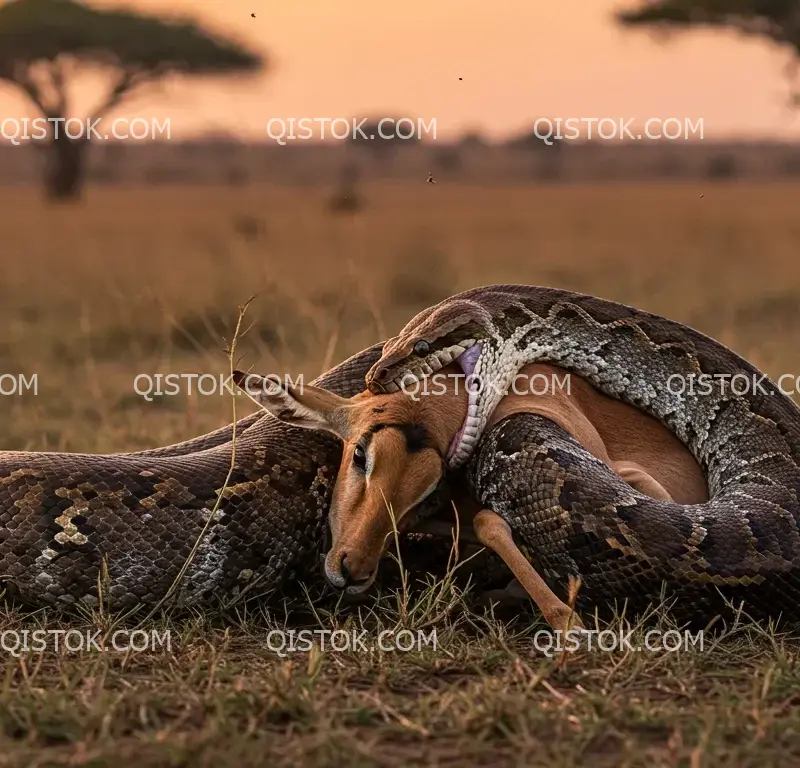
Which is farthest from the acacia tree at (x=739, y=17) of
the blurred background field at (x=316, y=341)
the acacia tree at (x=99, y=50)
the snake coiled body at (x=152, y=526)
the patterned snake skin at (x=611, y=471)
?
the snake coiled body at (x=152, y=526)

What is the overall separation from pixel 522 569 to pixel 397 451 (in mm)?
770

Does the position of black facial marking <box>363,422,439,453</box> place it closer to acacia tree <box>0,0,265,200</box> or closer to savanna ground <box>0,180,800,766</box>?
savanna ground <box>0,180,800,766</box>

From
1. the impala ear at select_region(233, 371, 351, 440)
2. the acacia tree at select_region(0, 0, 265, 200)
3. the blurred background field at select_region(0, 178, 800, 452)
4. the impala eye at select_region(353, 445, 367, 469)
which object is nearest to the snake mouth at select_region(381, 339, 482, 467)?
the impala ear at select_region(233, 371, 351, 440)

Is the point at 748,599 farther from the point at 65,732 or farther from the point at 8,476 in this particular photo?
the point at 8,476

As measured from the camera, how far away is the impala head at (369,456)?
18.6 feet

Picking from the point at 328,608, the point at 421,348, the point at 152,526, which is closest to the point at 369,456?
the point at 421,348

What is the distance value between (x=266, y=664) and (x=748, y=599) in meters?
2.13

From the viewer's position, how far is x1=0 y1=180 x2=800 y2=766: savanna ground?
447 centimetres

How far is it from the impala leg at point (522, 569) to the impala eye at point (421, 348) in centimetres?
87

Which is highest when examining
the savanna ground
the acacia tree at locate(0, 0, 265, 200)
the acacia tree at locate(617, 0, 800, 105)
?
the acacia tree at locate(0, 0, 265, 200)

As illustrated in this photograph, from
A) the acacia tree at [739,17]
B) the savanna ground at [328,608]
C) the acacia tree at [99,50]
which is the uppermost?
the acacia tree at [99,50]

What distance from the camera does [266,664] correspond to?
5332mm

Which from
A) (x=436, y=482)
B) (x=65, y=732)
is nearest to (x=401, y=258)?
(x=436, y=482)

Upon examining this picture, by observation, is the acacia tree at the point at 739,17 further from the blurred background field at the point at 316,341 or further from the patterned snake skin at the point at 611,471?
the patterned snake skin at the point at 611,471
